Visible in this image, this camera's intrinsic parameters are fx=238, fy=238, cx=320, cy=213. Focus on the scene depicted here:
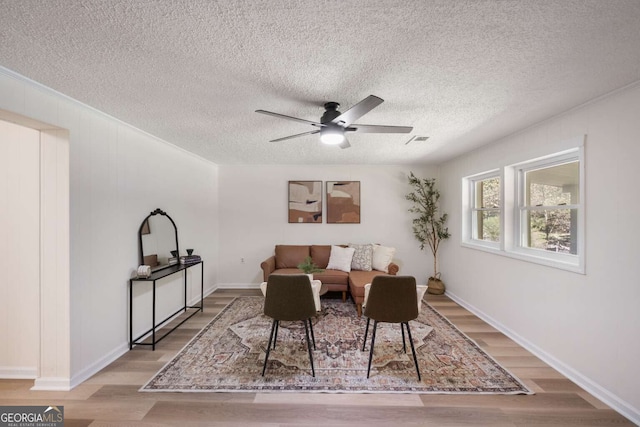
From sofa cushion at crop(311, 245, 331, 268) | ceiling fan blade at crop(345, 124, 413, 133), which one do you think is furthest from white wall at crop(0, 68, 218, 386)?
sofa cushion at crop(311, 245, 331, 268)

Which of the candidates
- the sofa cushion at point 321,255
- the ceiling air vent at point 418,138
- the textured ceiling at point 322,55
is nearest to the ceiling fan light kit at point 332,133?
the textured ceiling at point 322,55

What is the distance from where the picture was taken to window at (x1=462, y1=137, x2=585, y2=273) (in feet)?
7.49

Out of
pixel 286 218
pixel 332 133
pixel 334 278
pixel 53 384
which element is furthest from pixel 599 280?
pixel 53 384

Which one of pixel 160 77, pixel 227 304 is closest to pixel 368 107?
pixel 160 77

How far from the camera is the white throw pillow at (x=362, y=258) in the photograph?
427 cm

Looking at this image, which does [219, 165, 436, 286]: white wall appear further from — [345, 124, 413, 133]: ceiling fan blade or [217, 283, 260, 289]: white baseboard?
[345, 124, 413, 133]: ceiling fan blade

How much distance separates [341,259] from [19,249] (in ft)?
12.4

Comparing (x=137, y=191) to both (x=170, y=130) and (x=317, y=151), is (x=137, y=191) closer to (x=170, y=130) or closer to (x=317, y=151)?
(x=170, y=130)

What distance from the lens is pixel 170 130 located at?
2.78 metres

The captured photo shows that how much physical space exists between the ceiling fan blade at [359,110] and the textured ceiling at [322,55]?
197 mm

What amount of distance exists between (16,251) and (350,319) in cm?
354

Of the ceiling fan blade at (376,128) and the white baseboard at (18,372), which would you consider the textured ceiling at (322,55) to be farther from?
the white baseboard at (18,372)

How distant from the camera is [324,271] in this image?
4027 millimetres

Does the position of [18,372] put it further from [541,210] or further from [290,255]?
[541,210]
